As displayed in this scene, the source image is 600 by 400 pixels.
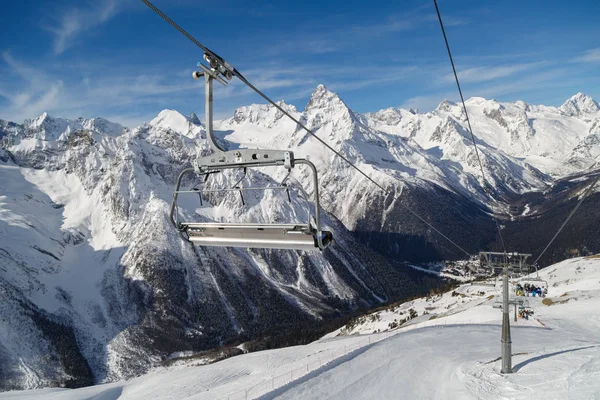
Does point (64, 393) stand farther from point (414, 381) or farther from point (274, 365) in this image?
point (414, 381)

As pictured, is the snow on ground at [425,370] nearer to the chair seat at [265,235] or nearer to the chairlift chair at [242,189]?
the chair seat at [265,235]

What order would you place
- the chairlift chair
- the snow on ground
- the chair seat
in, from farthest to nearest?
the snow on ground
the chair seat
the chairlift chair

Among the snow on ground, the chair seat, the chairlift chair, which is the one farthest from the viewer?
the snow on ground

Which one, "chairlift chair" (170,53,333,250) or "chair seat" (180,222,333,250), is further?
"chair seat" (180,222,333,250)

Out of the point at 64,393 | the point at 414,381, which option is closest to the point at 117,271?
the point at 64,393

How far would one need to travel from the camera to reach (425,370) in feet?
108

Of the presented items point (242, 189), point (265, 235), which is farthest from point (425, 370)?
point (242, 189)

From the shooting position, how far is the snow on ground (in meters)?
26.8

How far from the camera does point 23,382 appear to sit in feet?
393

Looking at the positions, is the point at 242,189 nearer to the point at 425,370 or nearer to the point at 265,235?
the point at 265,235

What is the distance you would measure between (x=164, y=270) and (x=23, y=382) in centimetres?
8146

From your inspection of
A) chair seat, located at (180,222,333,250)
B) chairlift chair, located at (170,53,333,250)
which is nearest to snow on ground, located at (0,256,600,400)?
chair seat, located at (180,222,333,250)

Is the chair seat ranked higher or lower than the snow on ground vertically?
higher

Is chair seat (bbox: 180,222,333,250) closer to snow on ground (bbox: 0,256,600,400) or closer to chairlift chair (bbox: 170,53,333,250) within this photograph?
chairlift chair (bbox: 170,53,333,250)
